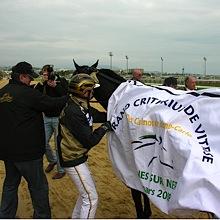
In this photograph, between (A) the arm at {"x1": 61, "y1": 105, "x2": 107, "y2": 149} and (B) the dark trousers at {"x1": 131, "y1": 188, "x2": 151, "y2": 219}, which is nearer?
(A) the arm at {"x1": 61, "y1": 105, "x2": 107, "y2": 149}

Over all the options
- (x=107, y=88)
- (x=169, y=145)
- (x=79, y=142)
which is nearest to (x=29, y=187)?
(x=79, y=142)

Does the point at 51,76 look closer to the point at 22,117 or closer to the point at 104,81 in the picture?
the point at 104,81

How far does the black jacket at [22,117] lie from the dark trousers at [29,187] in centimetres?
11

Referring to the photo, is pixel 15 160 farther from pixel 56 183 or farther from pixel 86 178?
pixel 56 183

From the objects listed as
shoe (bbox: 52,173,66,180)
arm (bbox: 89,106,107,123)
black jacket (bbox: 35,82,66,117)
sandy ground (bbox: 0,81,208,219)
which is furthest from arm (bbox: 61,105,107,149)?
shoe (bbox: 52,173,66,180)

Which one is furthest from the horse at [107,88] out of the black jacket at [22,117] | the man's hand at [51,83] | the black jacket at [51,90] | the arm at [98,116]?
the black jacket at [51,90]

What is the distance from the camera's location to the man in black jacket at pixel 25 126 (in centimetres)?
409

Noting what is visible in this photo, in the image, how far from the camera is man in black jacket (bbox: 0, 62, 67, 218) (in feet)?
13.4

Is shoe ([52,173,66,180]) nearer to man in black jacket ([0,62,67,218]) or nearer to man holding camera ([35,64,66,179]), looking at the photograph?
man holding camera ([35,64,66,179])

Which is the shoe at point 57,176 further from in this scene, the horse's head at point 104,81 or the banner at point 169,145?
the banner at point 169,145

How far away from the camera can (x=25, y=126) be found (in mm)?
Result: 4125

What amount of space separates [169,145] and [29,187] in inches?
68.5

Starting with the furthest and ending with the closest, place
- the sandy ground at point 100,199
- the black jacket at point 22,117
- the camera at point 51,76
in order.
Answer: the camera at point 51,76 < the sandy ground at point 100,199 < the black jacket at point 22,117

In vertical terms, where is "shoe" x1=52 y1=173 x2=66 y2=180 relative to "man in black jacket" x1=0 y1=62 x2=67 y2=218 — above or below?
below
